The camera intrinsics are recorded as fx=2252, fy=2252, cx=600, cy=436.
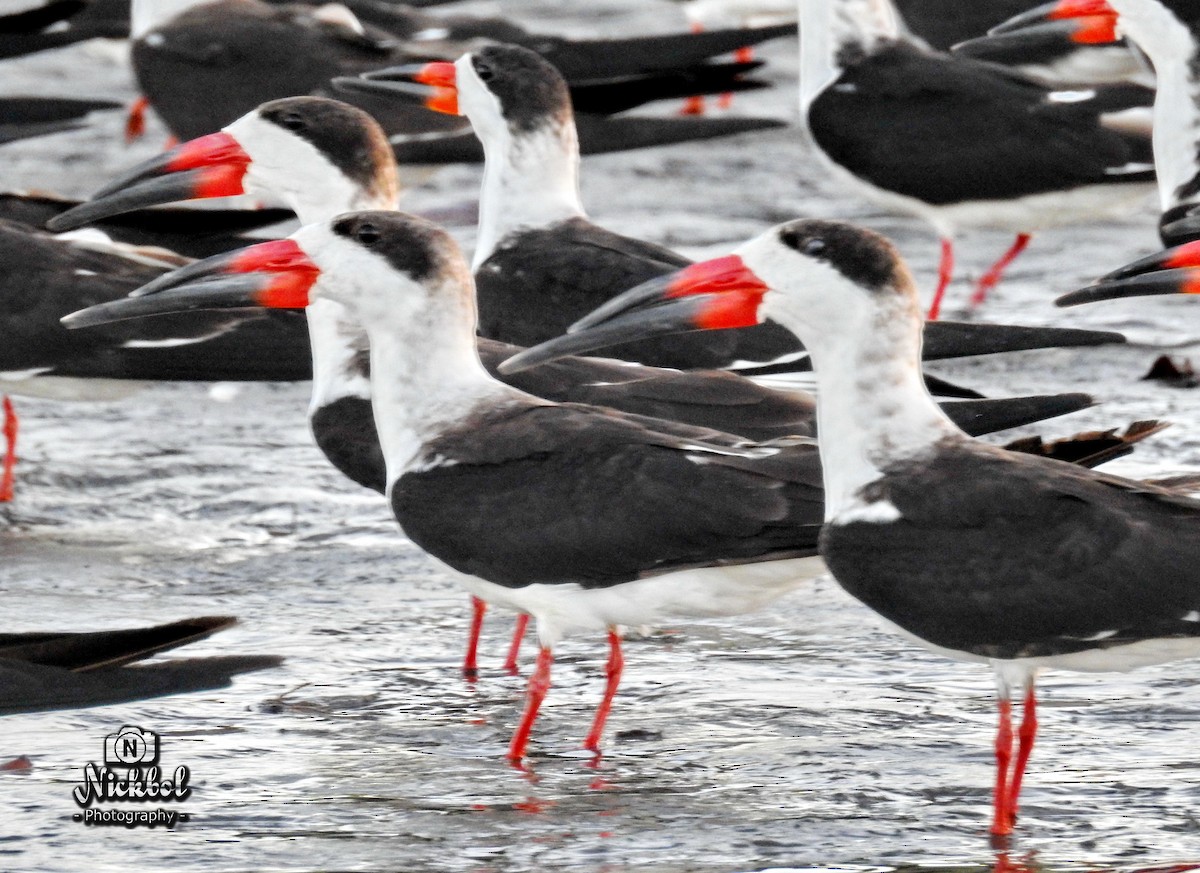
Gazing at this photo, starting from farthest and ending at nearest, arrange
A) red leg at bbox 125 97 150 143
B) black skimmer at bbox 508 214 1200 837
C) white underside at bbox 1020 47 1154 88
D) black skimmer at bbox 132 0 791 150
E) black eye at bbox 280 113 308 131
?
red leg at bbox 125 97 150 143
white underside at bbox 1020 47 1154 88
black skimmer at bbox 132 0 791 150
black eye at bbox 280 113 308 131
black skimmer at bbox 508 214 1200 837

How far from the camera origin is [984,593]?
4316mm

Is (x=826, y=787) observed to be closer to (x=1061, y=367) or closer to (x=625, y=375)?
(x=625, y=375)

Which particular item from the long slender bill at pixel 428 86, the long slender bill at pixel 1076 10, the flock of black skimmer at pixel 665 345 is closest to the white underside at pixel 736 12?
the flock of black skimmer at pixel 665 345

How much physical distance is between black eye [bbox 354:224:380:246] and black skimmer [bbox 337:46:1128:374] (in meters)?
1.42

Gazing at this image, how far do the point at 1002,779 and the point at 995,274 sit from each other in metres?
4.48

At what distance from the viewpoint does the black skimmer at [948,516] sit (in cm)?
426

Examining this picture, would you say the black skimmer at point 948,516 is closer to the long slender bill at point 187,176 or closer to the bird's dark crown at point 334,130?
the bird's dark crown at point 334,130

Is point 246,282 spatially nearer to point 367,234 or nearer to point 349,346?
point 367,234

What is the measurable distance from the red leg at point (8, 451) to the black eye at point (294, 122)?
1376mm

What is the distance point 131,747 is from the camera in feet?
15.4

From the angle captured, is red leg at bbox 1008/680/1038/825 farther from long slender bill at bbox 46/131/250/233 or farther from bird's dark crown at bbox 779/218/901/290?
long slender bill at bbox 46/131/250/233

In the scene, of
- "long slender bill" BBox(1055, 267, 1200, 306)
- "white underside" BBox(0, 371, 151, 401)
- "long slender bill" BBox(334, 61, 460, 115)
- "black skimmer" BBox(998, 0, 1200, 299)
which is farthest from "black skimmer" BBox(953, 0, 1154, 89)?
"white underside" BBox(0, 371, 151, 401)

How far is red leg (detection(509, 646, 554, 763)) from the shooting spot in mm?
4816

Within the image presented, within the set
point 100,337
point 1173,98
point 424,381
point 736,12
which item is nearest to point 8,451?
point 100,337
